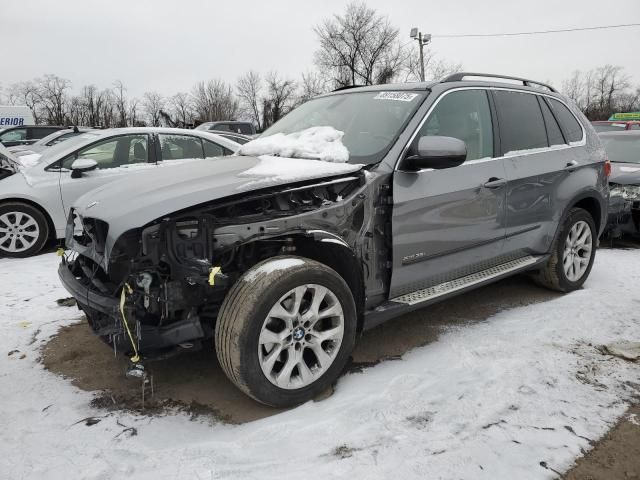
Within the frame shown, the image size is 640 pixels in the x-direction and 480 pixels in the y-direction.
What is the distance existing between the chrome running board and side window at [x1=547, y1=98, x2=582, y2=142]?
47.8 inches

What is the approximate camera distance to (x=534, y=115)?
4.17m

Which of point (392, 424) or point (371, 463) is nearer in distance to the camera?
point (371, 463)

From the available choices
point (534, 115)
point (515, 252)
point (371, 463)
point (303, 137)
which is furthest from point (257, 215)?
point (534, 115)

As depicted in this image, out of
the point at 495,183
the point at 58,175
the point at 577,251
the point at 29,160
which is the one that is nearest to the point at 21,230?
the point at 58,175

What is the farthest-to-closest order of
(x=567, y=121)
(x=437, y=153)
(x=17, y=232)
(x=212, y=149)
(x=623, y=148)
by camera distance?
(x=623, y=148), (x=212, y=149), (x=17, y=232), (x=567, y=121), (x=437, y=153)

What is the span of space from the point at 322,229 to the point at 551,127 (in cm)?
265

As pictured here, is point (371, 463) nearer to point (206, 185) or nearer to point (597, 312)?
point (206, 185)

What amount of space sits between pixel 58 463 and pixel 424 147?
98.4 inches

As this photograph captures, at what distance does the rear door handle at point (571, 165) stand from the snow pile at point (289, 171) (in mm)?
2265

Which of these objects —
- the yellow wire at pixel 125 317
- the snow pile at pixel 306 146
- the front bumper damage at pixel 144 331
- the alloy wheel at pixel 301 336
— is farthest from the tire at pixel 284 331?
the snow pile at pixel 306 146

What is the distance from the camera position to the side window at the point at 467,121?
3420 mm

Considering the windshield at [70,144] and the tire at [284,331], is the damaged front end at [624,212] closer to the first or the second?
the tire at [284,331]

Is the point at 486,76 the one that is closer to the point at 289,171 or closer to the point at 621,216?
the point at 289,171

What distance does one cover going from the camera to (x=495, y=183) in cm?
363
